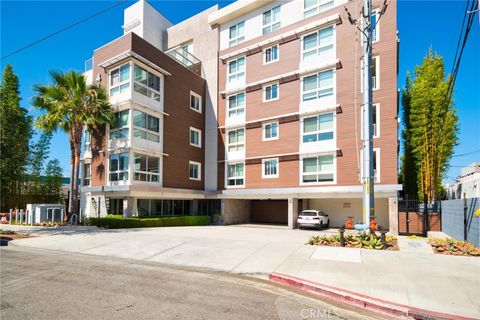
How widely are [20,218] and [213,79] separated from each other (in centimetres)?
1831

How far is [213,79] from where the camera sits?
28000mm

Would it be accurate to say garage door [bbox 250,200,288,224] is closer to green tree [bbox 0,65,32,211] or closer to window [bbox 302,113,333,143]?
window [bbox 302,113,333,143]

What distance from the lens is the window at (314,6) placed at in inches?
914

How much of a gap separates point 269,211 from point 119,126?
49.2 ft

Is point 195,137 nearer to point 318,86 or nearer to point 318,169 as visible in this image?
point 318,169

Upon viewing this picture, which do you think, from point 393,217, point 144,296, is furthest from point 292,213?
point 144,296

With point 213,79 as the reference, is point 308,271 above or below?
below

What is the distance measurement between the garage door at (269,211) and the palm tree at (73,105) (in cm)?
1513

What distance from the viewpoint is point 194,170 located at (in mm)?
26656

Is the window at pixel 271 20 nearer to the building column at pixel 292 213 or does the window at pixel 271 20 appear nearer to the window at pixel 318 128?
the window at pixel 318 128

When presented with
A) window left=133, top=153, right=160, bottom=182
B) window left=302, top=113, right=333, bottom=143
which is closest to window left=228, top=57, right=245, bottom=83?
window left=302, top=113, right=333, bottom=143

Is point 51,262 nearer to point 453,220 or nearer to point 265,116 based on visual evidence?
point 453,220

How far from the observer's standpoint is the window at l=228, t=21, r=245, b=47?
27.2 m

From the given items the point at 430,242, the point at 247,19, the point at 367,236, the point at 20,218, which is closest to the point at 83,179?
the point at 20,218
